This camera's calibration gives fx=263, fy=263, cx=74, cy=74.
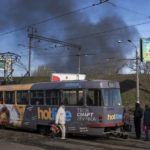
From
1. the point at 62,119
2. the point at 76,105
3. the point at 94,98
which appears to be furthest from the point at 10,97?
the point at 94,98

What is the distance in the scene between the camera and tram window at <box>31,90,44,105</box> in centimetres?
1350

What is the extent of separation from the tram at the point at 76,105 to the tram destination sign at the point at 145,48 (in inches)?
490

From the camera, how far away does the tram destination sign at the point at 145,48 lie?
23.9 metres

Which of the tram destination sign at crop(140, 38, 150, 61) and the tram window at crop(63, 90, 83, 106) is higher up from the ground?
the tram destination sign at crop(140, 38, 150, 61)

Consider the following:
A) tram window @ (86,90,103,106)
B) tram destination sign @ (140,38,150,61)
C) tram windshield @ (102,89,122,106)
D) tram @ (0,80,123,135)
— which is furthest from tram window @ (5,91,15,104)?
tram destination sign @ (140,38,150,61)

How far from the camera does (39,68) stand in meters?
111

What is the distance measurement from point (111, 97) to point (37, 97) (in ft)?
13.6

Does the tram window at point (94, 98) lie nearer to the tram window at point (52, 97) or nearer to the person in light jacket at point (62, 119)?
the person in light jacket at point (62, 119)

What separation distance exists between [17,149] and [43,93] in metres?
4.60

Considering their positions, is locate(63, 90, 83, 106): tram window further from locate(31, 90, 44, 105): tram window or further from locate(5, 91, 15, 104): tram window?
locate(5, 91, 15, 104): tram window

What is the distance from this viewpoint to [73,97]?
12.1m

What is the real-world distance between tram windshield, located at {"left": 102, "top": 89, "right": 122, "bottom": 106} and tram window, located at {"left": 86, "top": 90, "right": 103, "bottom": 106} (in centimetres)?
22

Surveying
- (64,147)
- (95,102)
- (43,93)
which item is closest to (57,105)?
(43,93)

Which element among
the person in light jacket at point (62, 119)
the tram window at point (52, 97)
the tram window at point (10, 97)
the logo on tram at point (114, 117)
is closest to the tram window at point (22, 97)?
the tram window at point (10, 97)
